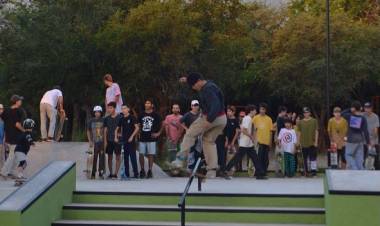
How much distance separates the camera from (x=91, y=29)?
31125mm

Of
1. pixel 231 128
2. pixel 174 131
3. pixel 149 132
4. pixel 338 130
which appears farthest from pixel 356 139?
pixel 149 132

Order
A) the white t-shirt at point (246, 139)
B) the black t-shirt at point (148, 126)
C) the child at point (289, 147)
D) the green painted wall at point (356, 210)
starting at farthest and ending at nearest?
1. the child at point (289, 147)
2. the white t-shirt at point (246, 139)
3. the black t-shirt at point (148, 126)
4. the green painted wall at point (356, 210)

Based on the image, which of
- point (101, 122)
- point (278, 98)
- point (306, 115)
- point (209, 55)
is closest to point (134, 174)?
point (101, 122)

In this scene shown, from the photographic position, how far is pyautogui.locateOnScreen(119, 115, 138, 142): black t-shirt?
51.5ft

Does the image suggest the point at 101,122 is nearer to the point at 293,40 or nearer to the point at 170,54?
the point at 170,54

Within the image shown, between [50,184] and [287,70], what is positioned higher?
[287,70]

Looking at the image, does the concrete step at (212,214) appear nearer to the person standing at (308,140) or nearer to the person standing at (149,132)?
the person standing at (149,132)

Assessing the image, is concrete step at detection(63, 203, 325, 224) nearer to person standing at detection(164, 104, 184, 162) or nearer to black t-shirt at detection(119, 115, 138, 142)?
black t-shirt at detection(119, 115, 138, 142)

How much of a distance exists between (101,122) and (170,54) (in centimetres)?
1296

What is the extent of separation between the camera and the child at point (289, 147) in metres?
18.0

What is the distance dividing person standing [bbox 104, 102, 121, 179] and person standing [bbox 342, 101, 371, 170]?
487cm

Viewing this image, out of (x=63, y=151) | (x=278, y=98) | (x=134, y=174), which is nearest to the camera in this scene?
(x=134, y=174)

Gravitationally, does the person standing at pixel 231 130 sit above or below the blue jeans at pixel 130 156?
above

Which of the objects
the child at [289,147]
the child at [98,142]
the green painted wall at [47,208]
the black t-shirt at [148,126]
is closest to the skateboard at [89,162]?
the child at [98,142]
